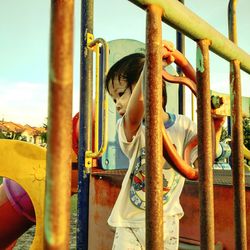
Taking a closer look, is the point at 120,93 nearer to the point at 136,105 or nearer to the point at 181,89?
the point at 136,105

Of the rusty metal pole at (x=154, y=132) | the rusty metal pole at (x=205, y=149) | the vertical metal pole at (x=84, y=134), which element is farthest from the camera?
the vertical metal pole at (x=84, y=134)

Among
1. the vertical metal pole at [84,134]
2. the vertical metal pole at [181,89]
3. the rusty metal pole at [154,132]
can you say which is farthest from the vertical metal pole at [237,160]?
the vertical metal pole at [181,89]

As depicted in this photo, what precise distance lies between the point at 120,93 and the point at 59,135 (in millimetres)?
973

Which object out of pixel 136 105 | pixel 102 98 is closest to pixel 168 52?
pixel 136 105

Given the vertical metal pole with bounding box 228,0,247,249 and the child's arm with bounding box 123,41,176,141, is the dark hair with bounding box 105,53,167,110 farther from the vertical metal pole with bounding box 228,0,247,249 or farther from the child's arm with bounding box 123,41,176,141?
the vertical metal pole with bounding box 228,0,247,249

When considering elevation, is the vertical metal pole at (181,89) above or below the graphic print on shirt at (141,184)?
above

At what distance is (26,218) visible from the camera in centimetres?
266

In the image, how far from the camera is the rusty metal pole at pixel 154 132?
0.48 meters

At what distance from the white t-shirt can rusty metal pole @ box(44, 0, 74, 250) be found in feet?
3.00

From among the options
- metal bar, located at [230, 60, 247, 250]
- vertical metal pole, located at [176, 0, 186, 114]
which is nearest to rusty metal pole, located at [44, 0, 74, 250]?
metal bar, located at [230, 60, 247, 250]

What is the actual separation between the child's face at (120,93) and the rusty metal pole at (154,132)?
Result: 0.75m

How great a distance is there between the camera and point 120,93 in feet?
4.33

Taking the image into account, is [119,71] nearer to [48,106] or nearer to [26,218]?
[48,106]

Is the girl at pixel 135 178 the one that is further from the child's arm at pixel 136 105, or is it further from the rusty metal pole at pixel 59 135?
the rusty metal pole at pixel 59 135
